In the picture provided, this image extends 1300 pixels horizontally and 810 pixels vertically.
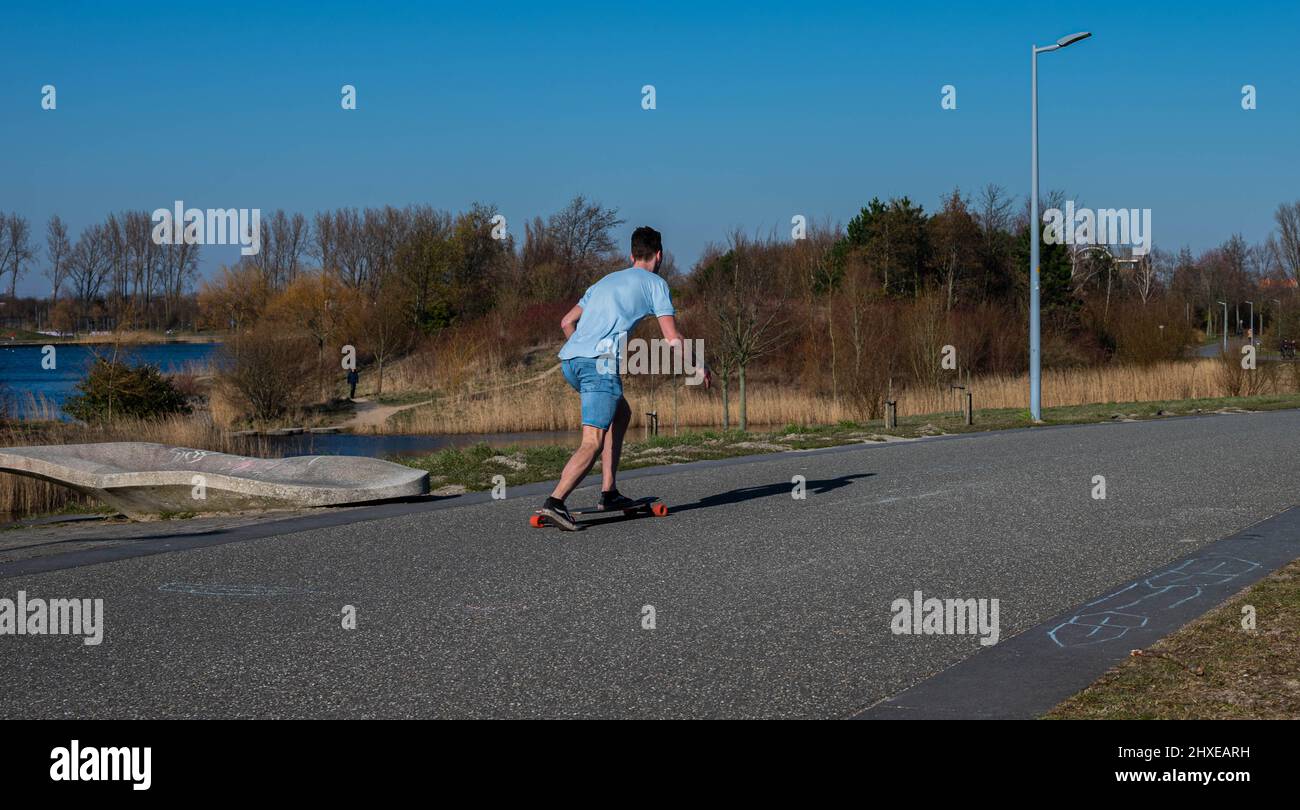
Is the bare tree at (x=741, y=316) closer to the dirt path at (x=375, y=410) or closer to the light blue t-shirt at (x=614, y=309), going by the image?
the dirt path at (x=375, y=410)

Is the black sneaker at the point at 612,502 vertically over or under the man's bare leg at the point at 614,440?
under

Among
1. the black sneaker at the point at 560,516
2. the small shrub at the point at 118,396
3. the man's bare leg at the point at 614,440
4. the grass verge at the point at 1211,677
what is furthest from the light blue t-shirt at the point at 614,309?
the small shrub at the point at 118,396

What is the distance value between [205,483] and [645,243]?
14.8ft

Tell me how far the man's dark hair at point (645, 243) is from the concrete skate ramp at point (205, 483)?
3.31 metres

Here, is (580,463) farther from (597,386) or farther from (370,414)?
(370,414)

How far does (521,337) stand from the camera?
53688 mm

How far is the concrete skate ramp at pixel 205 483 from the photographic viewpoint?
35.9 feet

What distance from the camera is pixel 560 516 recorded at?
9578 mm

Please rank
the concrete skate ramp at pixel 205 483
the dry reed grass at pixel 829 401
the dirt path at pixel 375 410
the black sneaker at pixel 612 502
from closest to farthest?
the black sneaker at pixel 612 502, the concrete skate ramp at pixel 205 483, the dry reed grass at pixel 829 401, the dirt path at pixel 375 410

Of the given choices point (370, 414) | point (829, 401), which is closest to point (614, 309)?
point (829, 401)
